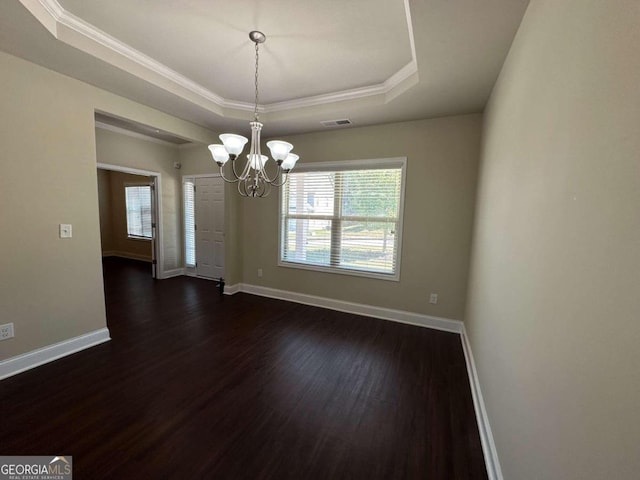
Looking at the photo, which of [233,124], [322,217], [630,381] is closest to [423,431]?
[630,381]

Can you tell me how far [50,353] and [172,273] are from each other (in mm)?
3098

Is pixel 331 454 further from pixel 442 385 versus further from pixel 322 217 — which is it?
pixel 322 217

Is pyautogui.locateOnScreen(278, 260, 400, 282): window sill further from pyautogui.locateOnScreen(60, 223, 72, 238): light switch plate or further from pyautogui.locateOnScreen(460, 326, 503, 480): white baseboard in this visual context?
pyautogui.locateOnScreen(60, 223, 72, 238): light switch plate

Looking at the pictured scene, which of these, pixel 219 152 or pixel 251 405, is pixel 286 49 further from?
pixel 251 405

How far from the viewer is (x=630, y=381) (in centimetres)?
54

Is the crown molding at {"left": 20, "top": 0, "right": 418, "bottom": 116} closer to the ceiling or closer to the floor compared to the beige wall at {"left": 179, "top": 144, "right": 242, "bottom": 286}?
closer to the ceiling

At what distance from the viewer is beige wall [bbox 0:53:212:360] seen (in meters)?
2.18

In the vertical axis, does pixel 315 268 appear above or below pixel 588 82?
below

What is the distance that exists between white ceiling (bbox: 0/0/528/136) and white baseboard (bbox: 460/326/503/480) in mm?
2515

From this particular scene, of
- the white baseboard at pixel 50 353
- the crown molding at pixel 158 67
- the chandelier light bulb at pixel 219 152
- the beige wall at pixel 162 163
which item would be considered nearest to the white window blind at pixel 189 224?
the beige wall at pixel 162 163

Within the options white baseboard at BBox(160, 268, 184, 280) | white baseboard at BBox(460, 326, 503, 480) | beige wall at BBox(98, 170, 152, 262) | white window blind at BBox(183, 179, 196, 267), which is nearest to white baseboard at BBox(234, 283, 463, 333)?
white baseboard at BBox(460, 326, 503, 480)

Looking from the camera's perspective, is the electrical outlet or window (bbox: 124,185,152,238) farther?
window (bbox: 124,185,152,238)

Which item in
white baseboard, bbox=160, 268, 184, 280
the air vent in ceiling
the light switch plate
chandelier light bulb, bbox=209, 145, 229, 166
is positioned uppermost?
the air vent in ceiling

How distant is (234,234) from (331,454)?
3.53 metres
